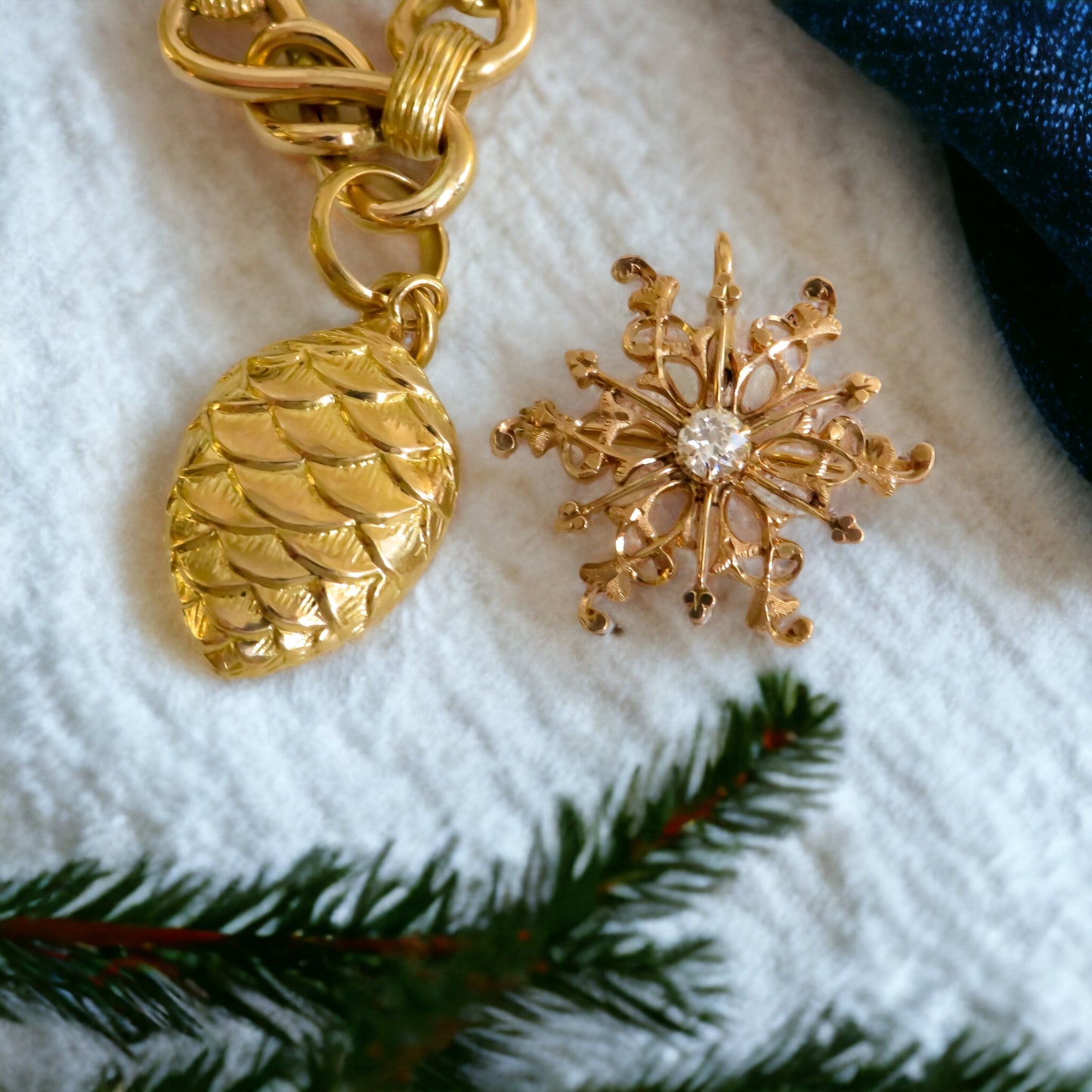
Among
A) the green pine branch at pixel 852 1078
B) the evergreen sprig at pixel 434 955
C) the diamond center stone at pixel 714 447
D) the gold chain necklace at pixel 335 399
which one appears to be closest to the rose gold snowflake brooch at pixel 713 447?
the diamond center stone at pixel 714 447

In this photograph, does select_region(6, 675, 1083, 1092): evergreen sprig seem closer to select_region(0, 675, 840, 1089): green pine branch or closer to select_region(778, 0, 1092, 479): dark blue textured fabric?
select_region(0, 675, 840, 1089): green pine branch

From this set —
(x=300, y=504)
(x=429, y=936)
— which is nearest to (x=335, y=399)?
(x=300, y=504)

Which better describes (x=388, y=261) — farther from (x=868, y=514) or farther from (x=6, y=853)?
(x=6, y=853)

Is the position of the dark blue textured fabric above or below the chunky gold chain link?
above

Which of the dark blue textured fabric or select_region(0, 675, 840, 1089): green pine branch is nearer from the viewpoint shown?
select_region(0, 675, 840, 1089): green pine branch

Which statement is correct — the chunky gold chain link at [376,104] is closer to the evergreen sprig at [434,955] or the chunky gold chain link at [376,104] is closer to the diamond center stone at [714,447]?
the diamond center stone at [714,447]

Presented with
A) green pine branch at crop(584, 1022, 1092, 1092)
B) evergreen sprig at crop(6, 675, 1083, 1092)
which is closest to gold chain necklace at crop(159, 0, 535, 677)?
evergreen sprig at crop(6, 675, 1083, 1092)
